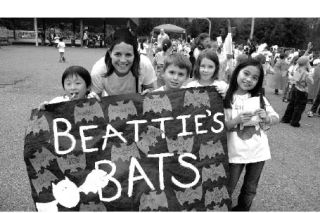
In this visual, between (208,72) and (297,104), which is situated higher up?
(208,72)

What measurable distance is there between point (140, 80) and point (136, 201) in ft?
3.93

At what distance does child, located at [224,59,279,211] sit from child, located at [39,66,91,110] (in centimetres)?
133

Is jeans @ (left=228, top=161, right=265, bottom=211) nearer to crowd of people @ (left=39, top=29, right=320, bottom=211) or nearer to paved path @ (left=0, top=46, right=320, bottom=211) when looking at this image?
crowd of people @ (left=39, top=29, right=320, bottom=211)

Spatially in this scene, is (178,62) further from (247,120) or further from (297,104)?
(297,104)

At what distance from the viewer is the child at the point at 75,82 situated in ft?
8.49

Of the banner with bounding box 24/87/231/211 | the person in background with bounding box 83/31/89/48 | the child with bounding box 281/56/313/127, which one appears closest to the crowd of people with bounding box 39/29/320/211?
the banner with bounding box 24/87/231/211

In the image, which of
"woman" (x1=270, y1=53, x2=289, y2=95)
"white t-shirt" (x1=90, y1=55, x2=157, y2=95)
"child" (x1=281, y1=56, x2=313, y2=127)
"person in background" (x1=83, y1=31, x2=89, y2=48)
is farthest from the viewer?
"person in background" (x1=83, y1=31, x2=89, y2=48)

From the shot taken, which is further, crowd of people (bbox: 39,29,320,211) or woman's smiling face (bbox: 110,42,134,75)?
woman's smiling face (bbox: 110,42,134,75)

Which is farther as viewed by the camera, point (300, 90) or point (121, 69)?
point (300, 90)

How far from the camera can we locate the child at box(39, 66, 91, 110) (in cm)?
259

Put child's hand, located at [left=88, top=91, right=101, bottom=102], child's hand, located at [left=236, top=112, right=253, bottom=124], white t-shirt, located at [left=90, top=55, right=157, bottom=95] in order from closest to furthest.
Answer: child's hand, located at [left=236, top=112, right=253, bottom=124] → child's hand, located at [left=88, top=91, right=101, bottom=102] → white t-shirt, located at [left=90, top=55, right=157, bottom=95]

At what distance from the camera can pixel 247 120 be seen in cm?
244

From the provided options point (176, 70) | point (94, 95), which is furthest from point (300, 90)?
point (94, 95)

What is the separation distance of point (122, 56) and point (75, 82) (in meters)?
0.50
